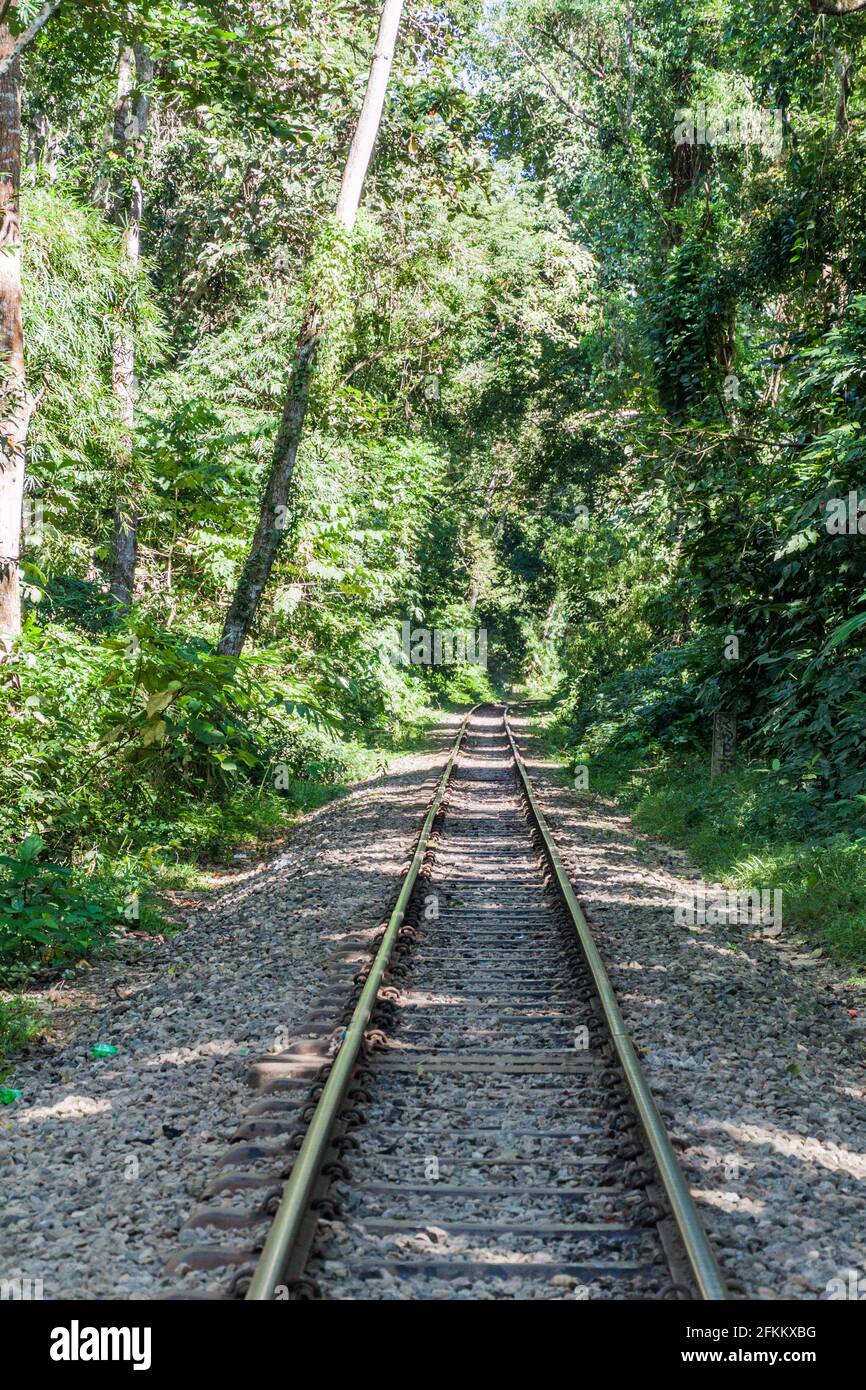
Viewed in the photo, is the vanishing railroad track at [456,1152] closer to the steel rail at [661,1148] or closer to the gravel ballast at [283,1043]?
the steel rail at [661,1148]

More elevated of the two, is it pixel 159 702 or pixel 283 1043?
pixel 159 702

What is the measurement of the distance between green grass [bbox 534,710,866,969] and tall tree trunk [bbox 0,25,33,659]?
662cm

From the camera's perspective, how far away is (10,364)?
8.89 meters

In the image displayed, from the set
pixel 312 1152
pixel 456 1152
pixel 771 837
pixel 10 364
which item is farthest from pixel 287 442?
pixel 312 1152

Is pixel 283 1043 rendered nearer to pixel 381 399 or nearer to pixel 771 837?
pixel 771 837

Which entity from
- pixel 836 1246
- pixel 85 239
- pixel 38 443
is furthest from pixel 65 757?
pixel 836 1246

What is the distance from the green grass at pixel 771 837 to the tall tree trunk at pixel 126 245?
23.5ft

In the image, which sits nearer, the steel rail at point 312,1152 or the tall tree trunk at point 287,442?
the steel rail at point 312,1152

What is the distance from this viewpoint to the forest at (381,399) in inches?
365

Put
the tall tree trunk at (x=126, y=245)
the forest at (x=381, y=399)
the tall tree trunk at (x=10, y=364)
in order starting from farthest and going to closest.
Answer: the tall tree trunk at (x=126, y=245), the forest at (x=381, y=399), the tall tree trunk at (x=10, y=364)

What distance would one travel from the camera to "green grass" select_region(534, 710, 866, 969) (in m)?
8.20

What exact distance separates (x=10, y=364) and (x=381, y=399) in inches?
499

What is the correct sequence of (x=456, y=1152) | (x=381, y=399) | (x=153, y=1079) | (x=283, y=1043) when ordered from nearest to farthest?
(x=456, y=1152) → (x=153, y=1079) → (x=283, y=1043) → (x=381, y=399)

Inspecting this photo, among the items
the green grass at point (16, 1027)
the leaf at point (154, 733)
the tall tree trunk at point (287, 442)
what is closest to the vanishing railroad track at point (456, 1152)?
the green grass at point (16, 1027)
